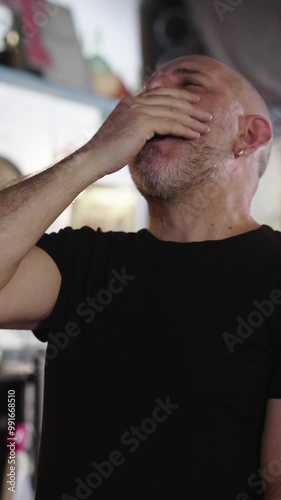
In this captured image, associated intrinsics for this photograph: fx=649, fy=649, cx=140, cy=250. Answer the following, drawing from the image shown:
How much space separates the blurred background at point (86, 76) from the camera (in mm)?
2883

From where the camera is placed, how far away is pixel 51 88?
120 inches

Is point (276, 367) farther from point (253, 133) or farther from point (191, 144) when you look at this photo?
point (253, 133)

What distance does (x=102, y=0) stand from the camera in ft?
11.5

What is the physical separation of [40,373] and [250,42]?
189cm

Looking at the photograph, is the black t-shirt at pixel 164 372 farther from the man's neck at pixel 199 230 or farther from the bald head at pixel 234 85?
the bald head at pixel 234 85

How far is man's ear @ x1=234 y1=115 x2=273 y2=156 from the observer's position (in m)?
1.50

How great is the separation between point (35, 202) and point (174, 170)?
0.31 meters

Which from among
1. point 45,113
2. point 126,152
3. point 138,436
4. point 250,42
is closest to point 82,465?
point 138,436

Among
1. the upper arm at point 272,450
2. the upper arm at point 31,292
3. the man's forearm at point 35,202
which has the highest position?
the man's forearm at point 35,202

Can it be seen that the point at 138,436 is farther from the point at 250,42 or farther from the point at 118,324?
the point at 250,42

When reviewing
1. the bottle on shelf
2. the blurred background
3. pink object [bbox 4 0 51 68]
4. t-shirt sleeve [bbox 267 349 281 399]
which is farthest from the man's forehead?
the bottle on shelf

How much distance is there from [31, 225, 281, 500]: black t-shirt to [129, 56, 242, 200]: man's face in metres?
0.14

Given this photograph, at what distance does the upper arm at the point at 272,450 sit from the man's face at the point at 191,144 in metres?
0.49

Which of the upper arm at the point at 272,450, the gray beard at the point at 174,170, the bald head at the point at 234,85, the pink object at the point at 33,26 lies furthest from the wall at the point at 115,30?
the upper arm at the point at 272,450
